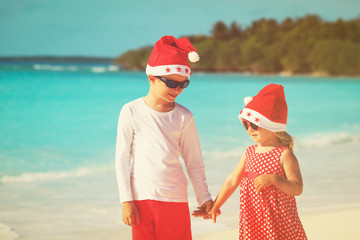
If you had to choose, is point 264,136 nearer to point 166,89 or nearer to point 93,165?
point 166,89

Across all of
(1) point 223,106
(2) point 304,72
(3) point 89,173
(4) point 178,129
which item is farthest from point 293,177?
(2) point 304,72

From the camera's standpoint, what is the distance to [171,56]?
2555 mm

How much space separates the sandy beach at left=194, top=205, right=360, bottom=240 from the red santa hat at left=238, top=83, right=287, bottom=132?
179cm

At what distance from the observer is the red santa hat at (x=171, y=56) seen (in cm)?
255

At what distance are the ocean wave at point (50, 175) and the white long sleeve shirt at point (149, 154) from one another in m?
6.07

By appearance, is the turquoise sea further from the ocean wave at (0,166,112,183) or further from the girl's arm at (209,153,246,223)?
the girl's arm at (209,153,246,223)

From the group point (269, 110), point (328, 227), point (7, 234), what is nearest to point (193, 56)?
point (269, 110)

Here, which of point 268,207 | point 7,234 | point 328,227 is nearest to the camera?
point 268,207

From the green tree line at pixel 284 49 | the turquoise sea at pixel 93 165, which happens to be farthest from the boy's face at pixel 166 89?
the green tree line at pixel 284 49

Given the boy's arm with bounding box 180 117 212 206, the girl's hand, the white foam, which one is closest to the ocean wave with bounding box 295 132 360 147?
the white foam

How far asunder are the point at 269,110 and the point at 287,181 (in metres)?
0.39

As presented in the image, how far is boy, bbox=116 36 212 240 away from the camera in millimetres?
2516

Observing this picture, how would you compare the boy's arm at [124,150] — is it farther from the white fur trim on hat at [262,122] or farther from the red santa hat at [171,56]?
the white fur trim on hat at [262,122]

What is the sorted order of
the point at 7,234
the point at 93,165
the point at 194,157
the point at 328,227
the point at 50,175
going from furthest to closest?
1. the point at 93,165
2. the point at 50,175
3. the point at 7,234
4. the point at 328,227
5. the point at 194,157
